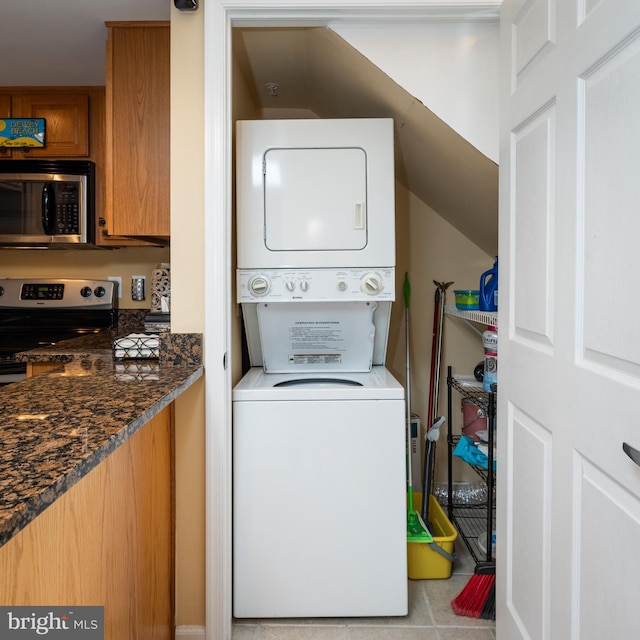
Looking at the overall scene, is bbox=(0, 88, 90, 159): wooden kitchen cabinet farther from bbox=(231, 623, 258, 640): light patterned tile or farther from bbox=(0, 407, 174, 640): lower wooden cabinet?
bbox=(231, 623, 258, 640): light patterned tile

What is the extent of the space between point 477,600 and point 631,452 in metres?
1.38

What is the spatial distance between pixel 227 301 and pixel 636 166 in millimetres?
1255

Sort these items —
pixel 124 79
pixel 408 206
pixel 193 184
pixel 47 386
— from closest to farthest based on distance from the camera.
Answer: pixel 47 386 → pixel 193 184 → pixel 124 79 → pixel 408 206

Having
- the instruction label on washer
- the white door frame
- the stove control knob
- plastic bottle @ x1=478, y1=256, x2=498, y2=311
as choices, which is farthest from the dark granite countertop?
plastic bottle @ x1=478, y1=256, x2=498, y2=311

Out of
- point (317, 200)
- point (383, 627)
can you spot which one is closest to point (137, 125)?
point (317, 200)

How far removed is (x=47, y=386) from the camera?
146 cm

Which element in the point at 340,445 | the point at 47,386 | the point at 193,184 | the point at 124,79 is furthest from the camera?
the point at 124,79

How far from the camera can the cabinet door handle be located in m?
0.89

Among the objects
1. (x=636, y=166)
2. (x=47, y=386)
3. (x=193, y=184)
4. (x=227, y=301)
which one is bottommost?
(x=47, y=386)

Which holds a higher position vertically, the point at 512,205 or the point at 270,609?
the point at 512,205

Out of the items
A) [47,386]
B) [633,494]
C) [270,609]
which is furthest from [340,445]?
[633,494]

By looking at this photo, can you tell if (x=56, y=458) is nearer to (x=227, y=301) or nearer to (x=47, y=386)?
(x=47, y=386)

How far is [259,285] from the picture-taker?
2.05 meters

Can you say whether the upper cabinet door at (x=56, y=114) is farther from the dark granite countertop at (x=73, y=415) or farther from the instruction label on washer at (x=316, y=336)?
the instruction label on washer at (x=316, y=336)
